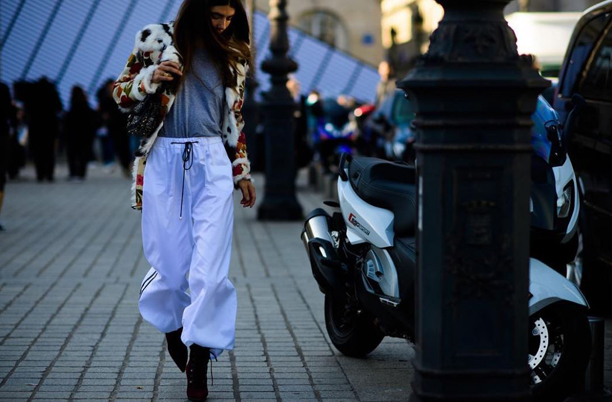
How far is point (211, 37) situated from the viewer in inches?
201

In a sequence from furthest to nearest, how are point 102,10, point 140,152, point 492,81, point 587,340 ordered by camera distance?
1. point 102,10
2. point 140,152
3. point 587,340
4. point 492,81

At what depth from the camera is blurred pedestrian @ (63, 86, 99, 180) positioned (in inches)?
871

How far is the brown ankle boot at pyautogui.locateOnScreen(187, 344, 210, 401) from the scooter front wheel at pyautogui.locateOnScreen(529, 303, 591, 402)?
1331 mm

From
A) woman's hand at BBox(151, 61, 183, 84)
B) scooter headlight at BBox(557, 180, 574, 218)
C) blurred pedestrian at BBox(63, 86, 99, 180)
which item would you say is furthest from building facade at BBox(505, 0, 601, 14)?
woman's hand at BBox(151, 61, 183, 84)

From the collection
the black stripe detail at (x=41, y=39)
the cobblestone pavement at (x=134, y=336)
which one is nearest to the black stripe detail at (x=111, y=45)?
the black stripe detail at (x=41, y=39)

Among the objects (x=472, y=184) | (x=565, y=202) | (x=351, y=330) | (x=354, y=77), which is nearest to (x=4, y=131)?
(x=351, y=330)

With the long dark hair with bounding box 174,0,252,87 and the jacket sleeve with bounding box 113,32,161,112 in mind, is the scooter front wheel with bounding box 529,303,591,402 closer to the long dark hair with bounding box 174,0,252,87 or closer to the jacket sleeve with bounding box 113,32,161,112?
the long dark hair with bounding box 174,0,252,87

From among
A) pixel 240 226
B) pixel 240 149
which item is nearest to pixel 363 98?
pixel 240 226

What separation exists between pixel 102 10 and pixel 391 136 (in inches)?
614

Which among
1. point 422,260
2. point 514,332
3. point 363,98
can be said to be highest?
point 422,260

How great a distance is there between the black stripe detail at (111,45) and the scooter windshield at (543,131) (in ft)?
93.7

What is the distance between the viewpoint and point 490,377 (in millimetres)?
3846

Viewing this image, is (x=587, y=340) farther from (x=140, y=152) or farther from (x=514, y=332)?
(x=140, y=152)

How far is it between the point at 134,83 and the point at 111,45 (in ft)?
94.4
